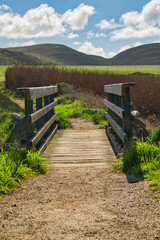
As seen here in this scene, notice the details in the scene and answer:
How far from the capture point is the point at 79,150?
19.0ft

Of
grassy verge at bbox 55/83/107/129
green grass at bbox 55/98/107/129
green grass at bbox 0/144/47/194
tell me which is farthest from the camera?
grassy verge at bbox 55/83/107/129

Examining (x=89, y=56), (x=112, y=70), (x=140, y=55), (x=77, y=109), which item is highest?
(x=89, y=56)

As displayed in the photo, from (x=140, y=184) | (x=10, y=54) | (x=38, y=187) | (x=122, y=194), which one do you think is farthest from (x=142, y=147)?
(x=10, y=54)

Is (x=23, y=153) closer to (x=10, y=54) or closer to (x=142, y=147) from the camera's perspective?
(x=142, y=147)

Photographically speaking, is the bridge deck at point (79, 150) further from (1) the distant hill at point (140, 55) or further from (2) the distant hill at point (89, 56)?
(1) the distant hill at point (140, 55)

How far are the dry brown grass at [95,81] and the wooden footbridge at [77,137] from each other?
4.57 metres

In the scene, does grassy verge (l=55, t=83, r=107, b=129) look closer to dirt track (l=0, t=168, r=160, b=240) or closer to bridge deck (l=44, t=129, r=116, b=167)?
bridge deck (l=44, t=129, r=116, b=167)

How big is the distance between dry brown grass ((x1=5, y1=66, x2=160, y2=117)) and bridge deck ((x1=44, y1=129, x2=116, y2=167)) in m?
4.57

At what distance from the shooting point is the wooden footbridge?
4477 mm

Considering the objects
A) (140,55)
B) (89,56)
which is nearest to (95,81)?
(89,56)

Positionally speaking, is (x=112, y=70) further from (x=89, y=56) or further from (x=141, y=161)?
(x=89, y=56)

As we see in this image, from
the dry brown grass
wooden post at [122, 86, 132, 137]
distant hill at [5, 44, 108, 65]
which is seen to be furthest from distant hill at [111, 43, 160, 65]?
wooden post at [122, 86, 132, 137]

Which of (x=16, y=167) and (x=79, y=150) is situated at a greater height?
(x=16, y=167)

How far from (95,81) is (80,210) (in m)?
13.7
